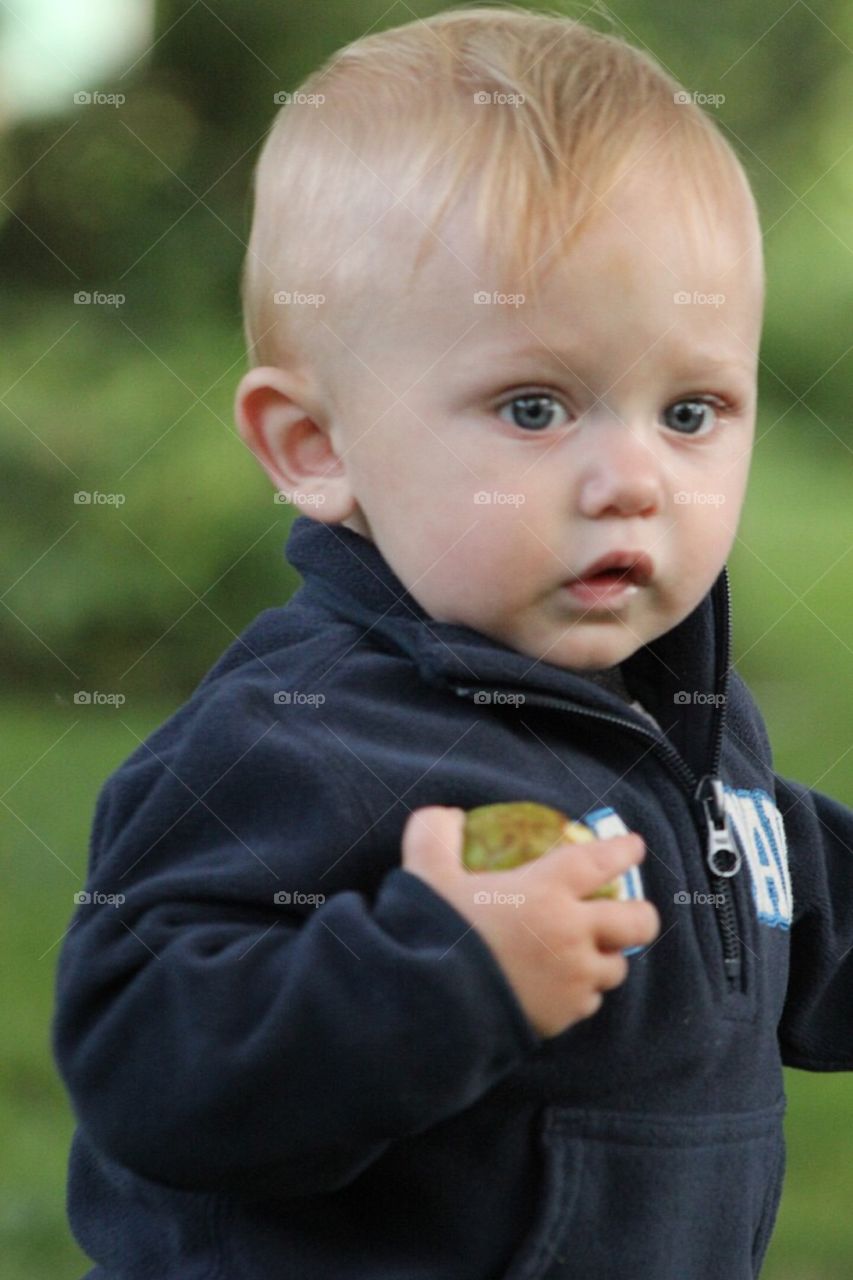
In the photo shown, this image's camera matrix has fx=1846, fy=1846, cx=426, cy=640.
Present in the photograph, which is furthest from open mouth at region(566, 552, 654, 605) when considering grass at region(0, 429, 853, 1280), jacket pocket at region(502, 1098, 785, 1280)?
grass at region(0, 429, 853, 1280)

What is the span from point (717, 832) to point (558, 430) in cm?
28

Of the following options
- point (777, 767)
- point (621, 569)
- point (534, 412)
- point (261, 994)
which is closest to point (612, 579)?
point (621, 569)

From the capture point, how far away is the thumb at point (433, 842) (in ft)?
3.28

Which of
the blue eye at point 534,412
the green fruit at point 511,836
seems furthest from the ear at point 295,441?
the green fruit at point 511,836

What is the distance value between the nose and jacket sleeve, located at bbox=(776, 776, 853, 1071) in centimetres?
37

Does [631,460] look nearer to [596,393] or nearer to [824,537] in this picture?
[596,393]

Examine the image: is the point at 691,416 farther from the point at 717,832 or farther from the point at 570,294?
the point at 717,832

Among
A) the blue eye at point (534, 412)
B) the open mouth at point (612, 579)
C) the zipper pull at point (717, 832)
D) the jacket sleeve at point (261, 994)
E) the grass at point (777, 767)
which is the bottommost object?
the grass at point (777, 767)

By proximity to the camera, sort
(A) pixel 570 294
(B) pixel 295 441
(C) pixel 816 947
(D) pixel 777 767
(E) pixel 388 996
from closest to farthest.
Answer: (E) pixel 388 996 → (A) pixel 570 294 → (B) pixel 295 441 → (C) pixel 816 947 → (D) pixel 777 767

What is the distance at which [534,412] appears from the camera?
1118 millimetres

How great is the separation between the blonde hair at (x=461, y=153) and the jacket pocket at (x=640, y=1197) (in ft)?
1.69

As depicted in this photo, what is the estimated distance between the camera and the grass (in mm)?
2451

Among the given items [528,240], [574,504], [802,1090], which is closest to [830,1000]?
[574,504]

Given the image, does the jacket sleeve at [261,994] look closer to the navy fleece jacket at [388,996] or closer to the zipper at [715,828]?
the navy fleece jacket at [388,996]
